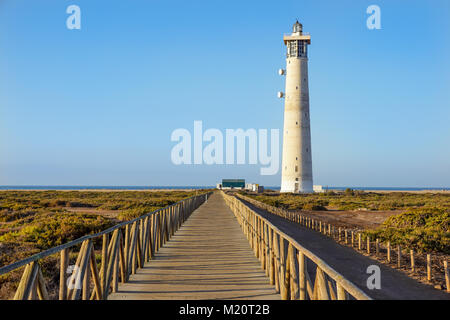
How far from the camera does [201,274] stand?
794 cm

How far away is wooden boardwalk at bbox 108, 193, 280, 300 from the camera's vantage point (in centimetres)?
647

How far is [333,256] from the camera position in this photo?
1291 centimetres

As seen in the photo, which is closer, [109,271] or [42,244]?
[109,271]

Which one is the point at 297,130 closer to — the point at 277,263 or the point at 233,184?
the point at 233,184

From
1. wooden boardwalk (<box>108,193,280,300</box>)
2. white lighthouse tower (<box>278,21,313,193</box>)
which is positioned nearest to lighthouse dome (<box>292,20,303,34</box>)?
white lighthouse tower (<box>278,21,313,193</box>)

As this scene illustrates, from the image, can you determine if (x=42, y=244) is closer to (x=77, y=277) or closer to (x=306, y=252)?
(x=77, y=277)

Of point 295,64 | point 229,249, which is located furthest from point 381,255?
point 295,64

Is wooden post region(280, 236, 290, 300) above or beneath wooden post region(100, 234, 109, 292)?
beneath

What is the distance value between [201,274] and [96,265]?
299cm

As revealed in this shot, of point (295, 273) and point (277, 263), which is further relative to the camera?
point (277, 263)

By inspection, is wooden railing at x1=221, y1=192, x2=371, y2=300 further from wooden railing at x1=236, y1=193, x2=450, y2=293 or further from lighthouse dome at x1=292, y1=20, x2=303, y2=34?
lighthouse dome at x1=292, y1=20, x2=303, y2=34

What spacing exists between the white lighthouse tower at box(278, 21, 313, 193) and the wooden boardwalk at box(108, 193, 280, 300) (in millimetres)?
44065

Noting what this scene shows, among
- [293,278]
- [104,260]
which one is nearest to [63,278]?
[104,260]
